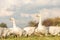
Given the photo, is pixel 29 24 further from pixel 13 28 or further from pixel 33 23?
pixel 13 28

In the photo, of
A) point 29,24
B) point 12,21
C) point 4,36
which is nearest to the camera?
point 4,36

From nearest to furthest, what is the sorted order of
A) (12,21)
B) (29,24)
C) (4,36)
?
(4,36)
(12,21)
(29,24)

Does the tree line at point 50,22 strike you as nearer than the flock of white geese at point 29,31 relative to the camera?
No

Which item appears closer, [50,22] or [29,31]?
[29,31]

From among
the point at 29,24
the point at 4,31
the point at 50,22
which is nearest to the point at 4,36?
the point at 4,31

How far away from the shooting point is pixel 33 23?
1326cm

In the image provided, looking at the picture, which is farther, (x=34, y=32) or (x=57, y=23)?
(x=57, y=23)

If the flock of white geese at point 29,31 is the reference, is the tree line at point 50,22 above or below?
above

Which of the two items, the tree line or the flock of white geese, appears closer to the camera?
the flock of white geese

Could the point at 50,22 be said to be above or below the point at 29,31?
above

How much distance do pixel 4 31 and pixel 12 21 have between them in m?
1.19

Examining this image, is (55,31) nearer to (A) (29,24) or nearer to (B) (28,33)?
(B) (28,33)

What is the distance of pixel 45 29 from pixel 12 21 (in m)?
2.18

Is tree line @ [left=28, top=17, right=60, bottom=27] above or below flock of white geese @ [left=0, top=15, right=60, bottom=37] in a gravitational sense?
above
